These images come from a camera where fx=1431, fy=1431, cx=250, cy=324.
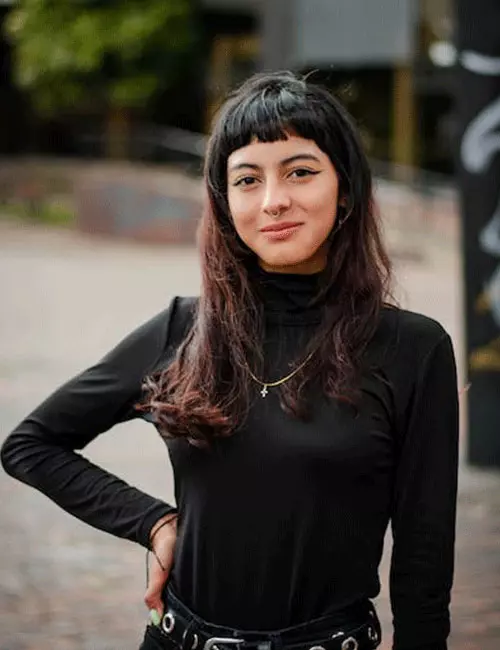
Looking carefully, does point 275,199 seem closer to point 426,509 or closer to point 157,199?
point 426,509

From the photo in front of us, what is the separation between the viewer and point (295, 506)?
2215 millimetres

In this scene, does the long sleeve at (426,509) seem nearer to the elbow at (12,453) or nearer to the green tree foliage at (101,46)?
the elbow at (12,453)

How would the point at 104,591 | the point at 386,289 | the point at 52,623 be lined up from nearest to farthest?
the point at 386,289 < the point at 52,623 < the point at 104,591

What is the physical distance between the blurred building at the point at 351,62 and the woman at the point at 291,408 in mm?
10300

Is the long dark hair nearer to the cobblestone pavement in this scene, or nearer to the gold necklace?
the gold necklace

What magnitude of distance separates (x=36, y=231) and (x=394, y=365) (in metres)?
19.5

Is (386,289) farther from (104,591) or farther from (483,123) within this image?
(483,123)

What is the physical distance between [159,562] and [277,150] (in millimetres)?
703

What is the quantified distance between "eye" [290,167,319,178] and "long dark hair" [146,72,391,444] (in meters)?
0.05

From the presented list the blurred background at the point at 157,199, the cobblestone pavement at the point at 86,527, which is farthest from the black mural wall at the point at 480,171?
the cobblestone pavement at the point at 86,527

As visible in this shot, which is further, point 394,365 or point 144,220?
point 144,220

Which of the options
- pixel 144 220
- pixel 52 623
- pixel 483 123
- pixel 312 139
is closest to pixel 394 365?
pixel 312 139

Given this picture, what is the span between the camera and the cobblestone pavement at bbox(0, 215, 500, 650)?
201 inches

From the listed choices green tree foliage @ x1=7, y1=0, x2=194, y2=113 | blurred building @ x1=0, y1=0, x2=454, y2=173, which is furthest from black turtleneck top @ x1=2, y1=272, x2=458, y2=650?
green tree foliage @ x1=7, y1=0, x2=194, y2=113
